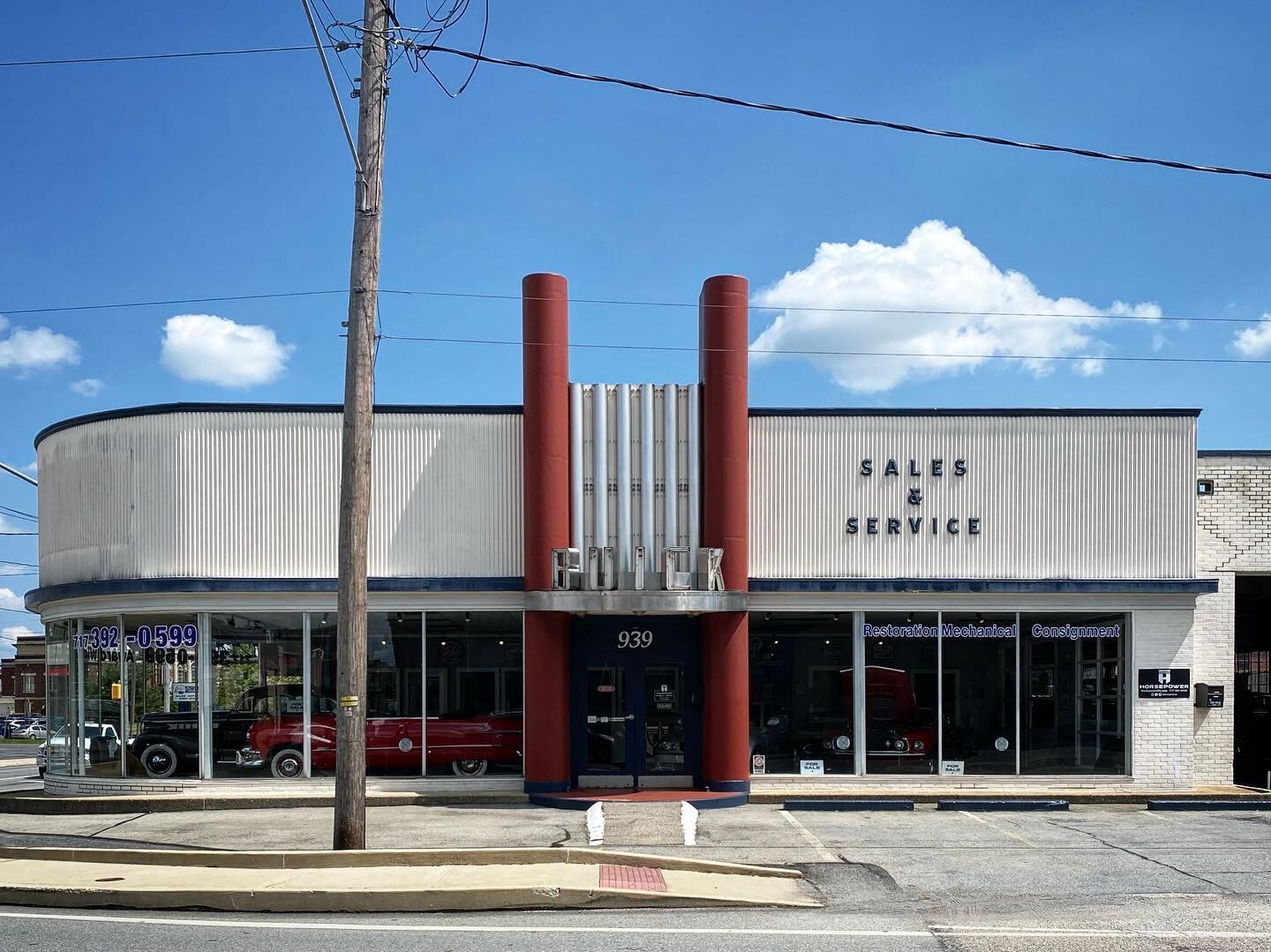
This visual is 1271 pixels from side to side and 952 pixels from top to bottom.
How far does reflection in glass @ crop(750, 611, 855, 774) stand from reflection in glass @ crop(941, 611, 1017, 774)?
1.68 metres

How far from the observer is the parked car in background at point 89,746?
69.3 ft

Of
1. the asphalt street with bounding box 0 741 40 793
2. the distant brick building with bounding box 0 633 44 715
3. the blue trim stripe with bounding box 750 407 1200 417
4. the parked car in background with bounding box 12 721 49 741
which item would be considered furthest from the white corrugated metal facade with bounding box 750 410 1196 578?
the distant brick building with bounding box 0 633 44 715

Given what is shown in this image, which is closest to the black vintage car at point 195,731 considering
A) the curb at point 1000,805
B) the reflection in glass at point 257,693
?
the reflection in glass at point 257,693

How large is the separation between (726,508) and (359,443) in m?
7.79

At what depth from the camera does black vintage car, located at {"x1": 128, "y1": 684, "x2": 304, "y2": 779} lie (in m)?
20.7

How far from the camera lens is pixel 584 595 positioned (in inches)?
776

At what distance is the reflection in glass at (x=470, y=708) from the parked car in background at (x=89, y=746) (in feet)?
17.7

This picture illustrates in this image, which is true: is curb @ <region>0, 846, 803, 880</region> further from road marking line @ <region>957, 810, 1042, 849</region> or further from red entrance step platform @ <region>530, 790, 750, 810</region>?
A: red entrance step platform @ <region>530, 790, 750, 810</region>

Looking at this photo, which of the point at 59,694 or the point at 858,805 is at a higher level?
the point at 59,694

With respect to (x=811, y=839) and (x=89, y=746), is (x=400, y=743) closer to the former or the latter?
(x=89, y=746)

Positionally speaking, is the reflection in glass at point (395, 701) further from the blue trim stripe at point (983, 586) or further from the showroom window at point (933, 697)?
the blue trim stripe at point (983, 586)

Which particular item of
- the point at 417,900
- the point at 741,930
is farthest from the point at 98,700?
the point at 741,930

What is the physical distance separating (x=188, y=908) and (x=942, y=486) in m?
14.1

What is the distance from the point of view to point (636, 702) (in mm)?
21078
